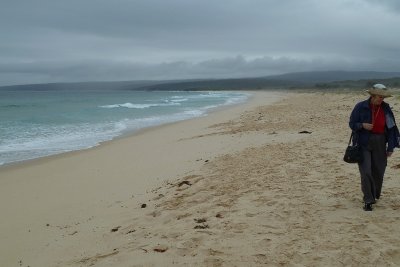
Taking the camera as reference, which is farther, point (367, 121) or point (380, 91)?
point (367, 121)

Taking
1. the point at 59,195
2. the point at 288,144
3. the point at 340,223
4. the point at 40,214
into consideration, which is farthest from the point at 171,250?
the point at 288,144

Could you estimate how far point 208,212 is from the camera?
546 cm

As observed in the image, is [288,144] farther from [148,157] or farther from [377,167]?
[377,167]

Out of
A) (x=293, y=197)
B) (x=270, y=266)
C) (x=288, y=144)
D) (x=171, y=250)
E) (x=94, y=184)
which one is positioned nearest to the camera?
(x=270, y=266)

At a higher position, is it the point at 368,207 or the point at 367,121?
the point at 367,121

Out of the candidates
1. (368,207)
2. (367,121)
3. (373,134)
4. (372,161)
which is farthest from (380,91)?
(368,207)

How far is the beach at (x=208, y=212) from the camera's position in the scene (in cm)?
414

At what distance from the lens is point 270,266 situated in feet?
12.5

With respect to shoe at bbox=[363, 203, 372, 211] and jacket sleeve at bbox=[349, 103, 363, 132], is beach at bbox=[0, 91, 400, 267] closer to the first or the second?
shoe at bbox=[363, 203, 372, 211]

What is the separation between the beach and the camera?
13.6 ft

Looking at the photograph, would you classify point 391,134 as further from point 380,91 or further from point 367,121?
point 380,91

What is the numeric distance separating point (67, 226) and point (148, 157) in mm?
5444

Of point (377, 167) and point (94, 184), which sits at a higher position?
point (377, 167)

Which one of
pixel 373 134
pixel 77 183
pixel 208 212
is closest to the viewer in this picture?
pixel 373 134
